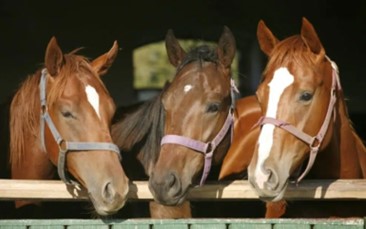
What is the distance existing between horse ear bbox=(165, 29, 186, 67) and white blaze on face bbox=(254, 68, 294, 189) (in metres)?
0.60

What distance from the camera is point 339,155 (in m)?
3.60

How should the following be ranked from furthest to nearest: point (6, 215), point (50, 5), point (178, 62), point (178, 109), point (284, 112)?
point (50, 5) < point (6, 215) < point (178, 62) < point (178, 109) < point (284, 112)

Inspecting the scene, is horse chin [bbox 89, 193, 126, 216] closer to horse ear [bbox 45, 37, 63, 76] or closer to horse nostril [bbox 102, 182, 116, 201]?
horse nostril [bbox 102, 182, 116, 201]

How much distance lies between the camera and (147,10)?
8.33m

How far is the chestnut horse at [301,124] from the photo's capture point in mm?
3252

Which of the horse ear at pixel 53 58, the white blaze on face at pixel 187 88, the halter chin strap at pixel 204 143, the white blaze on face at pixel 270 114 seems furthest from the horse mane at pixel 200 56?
the horse ear at pixel 53 58

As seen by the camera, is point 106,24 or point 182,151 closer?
point 182,151

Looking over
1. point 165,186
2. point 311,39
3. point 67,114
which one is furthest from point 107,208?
point 311,39

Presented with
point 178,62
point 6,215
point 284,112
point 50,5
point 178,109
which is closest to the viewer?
point 284,112

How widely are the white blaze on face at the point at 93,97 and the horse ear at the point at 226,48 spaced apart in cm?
64

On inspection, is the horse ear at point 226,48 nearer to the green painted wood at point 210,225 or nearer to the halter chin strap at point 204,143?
the halter chin strap at point 204,143

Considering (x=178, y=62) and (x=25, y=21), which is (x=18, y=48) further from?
(x=178, y=62)

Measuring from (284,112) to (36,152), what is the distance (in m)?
1.25

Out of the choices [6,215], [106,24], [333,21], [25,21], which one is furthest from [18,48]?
[6,215]
